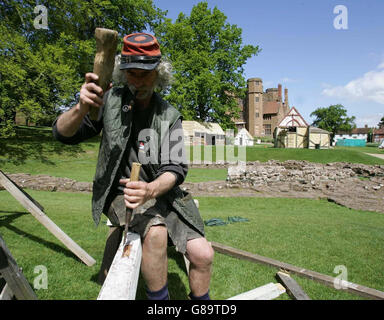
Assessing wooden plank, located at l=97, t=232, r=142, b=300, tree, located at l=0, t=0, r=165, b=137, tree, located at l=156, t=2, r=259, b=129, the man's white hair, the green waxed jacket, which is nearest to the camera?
wooden plank, located at l=97, t=232, r=142, b=300

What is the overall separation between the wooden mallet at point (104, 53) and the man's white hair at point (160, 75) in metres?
0.63

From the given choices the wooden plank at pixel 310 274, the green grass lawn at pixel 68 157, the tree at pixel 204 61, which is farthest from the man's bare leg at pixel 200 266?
the tree at pixel 204 61

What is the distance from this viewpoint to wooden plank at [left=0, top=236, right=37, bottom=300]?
184 centimetres

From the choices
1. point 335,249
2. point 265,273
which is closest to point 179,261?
point 265,273

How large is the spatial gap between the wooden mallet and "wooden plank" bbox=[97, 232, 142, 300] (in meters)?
1.24

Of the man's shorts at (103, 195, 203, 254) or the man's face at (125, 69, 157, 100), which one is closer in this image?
the man's shorts at (103, 195, 203, 254)

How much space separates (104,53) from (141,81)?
20.9 inches

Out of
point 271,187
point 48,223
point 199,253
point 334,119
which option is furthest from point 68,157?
point 334,119

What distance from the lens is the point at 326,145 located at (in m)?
36.0

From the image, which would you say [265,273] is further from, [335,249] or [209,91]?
[209,91]

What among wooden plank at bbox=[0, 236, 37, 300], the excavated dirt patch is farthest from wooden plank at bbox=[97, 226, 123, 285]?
the excavated dirt patch

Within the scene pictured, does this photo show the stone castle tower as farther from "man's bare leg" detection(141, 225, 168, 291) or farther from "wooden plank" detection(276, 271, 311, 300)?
"man's bare leg" detection(141, 225, 168, 291)

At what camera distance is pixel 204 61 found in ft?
107

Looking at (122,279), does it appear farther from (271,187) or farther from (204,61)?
(204,61)
